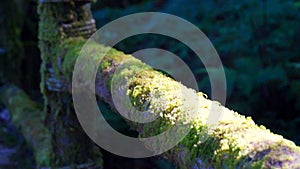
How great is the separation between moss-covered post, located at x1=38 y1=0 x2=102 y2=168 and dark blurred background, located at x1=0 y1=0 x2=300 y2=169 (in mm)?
735

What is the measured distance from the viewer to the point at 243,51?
5.57 m

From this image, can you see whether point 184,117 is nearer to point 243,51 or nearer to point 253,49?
point 253,49

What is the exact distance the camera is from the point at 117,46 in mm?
5816

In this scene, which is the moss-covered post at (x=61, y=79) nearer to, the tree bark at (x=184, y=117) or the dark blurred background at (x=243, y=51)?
the tree bark at (x=184, y=117)

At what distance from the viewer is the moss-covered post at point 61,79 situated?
4.11 metres

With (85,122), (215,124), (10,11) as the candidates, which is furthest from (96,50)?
(10,11)

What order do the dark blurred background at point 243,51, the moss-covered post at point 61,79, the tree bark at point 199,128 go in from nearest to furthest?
the tree bark at point 199,128
the moss-covered post at point 61,79
the dark blurred background at point 243,51

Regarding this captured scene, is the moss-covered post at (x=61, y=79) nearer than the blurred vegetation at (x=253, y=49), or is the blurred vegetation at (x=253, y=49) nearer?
the moss-covered post at (x=61, y=79)

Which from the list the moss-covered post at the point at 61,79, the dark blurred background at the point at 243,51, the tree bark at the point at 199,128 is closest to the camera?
the tree bark at the point at 199,128

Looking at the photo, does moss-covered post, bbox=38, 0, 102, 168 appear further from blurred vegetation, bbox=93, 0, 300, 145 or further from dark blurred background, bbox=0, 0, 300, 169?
blurred vegetation, bbox=93, 0, 300, 145

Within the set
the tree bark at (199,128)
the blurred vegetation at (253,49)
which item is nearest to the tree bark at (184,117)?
the tree bark at (199,128)

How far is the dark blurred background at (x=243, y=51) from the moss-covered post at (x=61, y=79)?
74cm

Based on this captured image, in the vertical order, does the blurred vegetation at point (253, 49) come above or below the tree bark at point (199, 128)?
above

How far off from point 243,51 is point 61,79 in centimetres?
246
